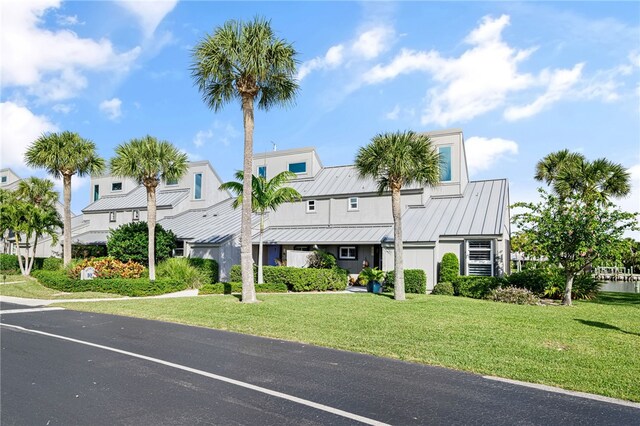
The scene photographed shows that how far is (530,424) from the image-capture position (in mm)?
5340

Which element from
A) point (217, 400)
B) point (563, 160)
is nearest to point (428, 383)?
Result: point (217, 400)

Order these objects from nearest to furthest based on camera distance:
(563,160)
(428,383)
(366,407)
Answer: (366,407) < (428,383) < (563,160)

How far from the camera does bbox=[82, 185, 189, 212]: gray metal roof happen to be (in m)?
35.7

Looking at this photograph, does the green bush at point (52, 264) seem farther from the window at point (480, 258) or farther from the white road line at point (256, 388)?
the window at point (480, 258)

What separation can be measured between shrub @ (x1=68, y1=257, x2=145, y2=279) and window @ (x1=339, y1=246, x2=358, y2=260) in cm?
1233

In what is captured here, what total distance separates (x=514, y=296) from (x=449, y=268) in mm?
4118

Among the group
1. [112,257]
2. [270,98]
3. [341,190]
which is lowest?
[112,257]

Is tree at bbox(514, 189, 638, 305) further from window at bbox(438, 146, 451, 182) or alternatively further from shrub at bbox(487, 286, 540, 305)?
window at bbox(438, 146, 451, 182)

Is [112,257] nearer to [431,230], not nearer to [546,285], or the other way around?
[431,230]

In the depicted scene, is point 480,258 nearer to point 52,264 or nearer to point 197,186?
point 197,186

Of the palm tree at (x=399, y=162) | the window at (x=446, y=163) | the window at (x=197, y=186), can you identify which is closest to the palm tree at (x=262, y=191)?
the palm tree at (x=399, y=162)

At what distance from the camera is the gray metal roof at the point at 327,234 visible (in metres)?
26.0

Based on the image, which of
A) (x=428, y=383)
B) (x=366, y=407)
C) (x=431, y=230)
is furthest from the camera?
(x=431, y=230)

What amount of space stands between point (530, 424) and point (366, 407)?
6.82 ft
